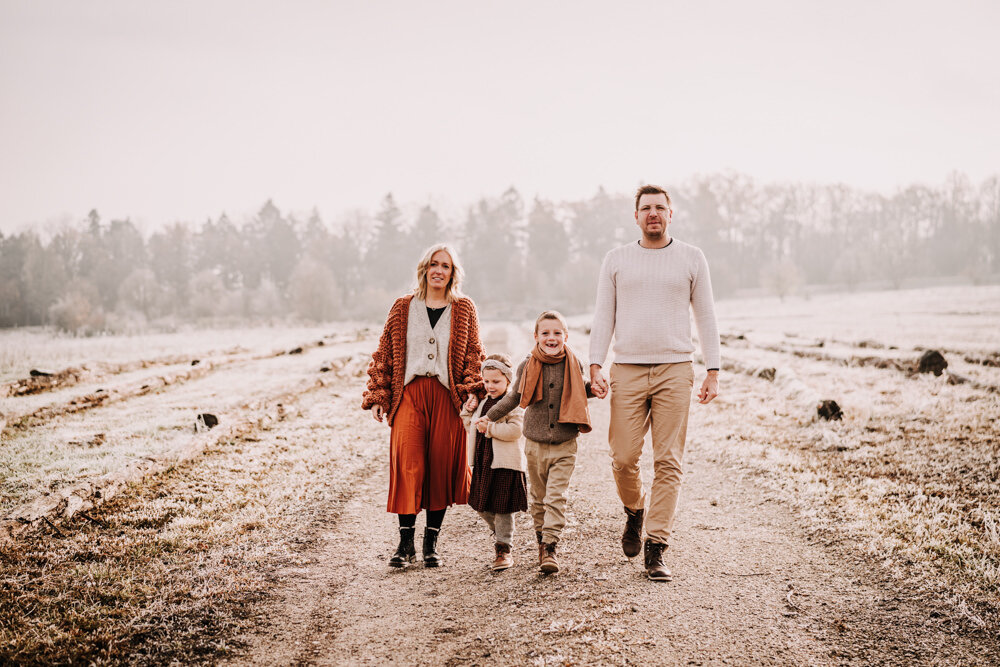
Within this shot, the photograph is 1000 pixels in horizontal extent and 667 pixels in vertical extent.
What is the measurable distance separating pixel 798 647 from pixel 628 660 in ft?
3.20

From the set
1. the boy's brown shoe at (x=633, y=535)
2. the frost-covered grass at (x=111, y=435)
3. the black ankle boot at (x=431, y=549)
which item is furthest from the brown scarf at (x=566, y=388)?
the frost-covered grass at (x=111, y=435)

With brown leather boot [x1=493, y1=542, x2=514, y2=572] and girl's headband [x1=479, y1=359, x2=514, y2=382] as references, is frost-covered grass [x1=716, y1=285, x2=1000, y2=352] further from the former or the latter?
brown leather boot [x1=493, y1=542, x2=514, y2=572]

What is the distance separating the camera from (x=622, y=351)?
470cm

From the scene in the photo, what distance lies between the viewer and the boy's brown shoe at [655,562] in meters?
4.29

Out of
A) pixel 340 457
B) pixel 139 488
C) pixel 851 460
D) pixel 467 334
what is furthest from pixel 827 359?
pixel 139 488

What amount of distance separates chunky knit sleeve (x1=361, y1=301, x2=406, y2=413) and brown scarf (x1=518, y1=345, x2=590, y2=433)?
103 cm

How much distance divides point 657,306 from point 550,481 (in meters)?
1.55

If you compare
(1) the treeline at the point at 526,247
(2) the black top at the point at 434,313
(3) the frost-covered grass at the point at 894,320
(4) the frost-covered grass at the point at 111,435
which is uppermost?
(1) the treeline at the point at 526,247

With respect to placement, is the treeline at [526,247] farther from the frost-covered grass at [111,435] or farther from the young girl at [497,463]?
the young girl at [497,463]

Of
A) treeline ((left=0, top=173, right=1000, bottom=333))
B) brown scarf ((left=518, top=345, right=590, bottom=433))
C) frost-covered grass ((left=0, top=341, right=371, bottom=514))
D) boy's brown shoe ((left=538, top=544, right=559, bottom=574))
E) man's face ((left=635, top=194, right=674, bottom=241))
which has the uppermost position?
treeline ((left=0, top=173, right=1000, bottom=333))

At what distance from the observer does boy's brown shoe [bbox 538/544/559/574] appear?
4.38 m

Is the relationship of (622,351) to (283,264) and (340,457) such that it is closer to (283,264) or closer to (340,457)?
(340,457)

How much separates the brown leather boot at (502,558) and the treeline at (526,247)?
55031mm

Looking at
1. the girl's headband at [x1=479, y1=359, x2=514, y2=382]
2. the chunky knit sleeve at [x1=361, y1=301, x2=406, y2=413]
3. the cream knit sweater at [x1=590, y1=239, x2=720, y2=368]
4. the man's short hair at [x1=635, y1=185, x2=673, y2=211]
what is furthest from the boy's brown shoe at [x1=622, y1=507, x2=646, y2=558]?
the man's short hair at [x1=635, y1=185, x2=673, y2=211]
